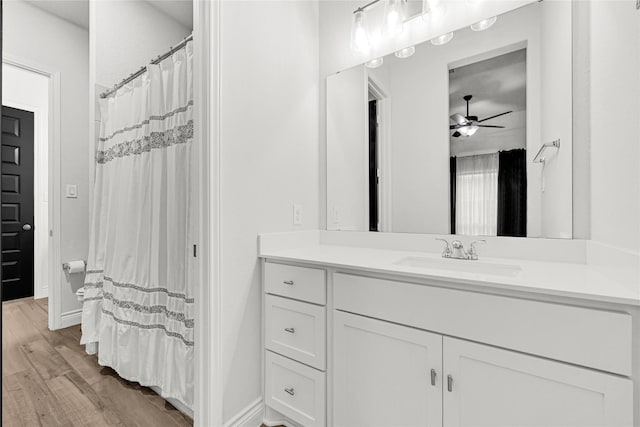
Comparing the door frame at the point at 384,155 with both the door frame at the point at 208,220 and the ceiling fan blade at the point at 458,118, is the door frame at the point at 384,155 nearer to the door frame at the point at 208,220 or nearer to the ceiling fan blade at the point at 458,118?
the ceiling fan blade at the point at 458,118

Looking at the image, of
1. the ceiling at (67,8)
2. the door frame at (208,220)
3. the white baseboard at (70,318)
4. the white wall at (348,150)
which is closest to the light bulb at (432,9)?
the white wall at (348,150)

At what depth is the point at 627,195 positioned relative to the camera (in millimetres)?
1001

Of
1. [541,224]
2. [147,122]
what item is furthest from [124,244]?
[541,224]

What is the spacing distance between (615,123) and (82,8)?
3.72 meters

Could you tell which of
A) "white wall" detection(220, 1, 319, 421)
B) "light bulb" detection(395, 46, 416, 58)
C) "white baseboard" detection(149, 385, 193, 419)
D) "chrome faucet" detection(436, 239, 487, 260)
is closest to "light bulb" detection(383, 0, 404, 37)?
"light bulb" detection(395, 46, 416, 58)

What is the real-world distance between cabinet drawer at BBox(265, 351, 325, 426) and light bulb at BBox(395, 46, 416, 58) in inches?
64.4

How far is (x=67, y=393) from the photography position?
5.90ft

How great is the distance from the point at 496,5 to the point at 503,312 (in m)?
1.39

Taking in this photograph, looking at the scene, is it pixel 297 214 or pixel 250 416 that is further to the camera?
pixel 297 214

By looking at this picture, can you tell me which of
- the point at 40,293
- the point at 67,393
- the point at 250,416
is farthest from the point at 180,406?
the point at 40,293

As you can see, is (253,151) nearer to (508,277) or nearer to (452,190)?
(452,190)

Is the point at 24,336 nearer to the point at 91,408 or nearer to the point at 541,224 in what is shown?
the point at 91,408

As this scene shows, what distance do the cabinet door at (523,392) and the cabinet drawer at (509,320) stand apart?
34mm

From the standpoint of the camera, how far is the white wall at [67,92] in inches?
105
